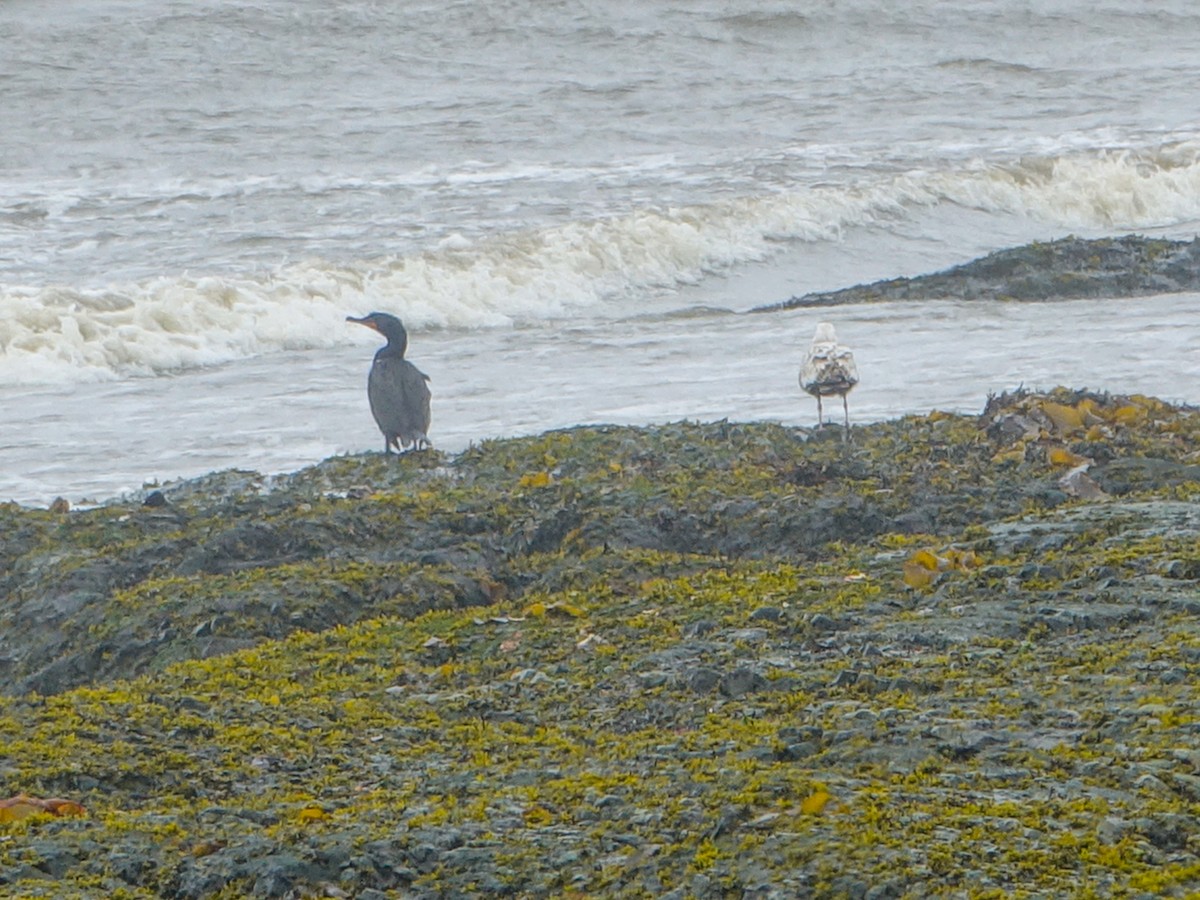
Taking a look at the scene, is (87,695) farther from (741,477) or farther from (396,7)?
(396,7)

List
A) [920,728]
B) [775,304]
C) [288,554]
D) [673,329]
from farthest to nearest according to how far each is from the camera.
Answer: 1. [775,304]
2. [673,329]
3. [288,554]
4. [920,728]

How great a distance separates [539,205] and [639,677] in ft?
58.4

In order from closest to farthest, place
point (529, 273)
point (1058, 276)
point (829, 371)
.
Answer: point (829, 371) → point (1058, 276) → point (529, 273)

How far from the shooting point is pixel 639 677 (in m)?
5.27

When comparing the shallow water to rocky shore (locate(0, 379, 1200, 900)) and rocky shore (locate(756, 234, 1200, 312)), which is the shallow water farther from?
rocky shore (locate(0, 379, 1200, 900))

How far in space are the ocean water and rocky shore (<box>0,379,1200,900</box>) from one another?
3.10 metres

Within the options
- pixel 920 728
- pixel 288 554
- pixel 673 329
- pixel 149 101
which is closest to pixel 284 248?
pixel 673 329

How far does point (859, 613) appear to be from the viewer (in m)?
5.73

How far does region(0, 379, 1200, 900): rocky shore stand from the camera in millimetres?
3820

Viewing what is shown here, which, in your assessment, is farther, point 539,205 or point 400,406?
point 539,205

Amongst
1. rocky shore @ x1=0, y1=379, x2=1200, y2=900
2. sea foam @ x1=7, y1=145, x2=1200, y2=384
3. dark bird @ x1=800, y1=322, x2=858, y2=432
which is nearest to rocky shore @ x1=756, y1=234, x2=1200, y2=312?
sea foam @ x1=7, y1=145, x2=1200, y2=384

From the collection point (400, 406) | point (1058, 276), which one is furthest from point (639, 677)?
point (1058, 276)

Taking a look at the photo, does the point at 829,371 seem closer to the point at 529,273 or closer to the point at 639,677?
the point at 639,677

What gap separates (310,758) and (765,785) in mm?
1405
